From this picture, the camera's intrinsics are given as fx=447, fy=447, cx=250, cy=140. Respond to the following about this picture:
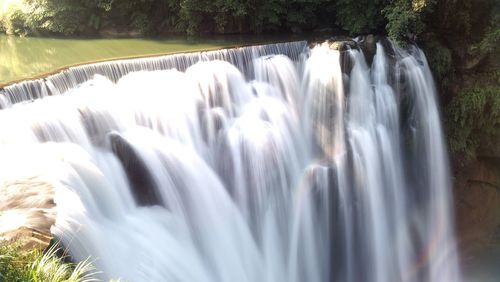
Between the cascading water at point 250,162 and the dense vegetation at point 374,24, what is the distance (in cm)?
82

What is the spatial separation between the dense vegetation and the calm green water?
0.81 m

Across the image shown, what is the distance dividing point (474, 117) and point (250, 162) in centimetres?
660

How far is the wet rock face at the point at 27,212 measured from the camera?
18.0 feet

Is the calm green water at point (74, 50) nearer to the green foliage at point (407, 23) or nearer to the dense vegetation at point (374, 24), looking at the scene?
the dense vegetation at point (374, 24)

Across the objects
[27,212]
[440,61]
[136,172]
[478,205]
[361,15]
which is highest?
[361,15]

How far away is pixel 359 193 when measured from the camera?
1103 cm

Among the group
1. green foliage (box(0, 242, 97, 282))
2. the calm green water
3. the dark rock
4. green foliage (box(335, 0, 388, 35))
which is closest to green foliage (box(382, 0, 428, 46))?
green foliage (box(335, 0, 388, 35))

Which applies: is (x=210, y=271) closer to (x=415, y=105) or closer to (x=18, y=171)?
(x=18, y=171)

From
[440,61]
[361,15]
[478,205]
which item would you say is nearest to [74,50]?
[361,15]

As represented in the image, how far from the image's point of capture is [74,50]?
14898 millimetres

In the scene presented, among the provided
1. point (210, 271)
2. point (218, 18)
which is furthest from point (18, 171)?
point (218, 18)

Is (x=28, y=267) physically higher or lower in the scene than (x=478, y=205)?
higher

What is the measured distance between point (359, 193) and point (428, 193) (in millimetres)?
2475

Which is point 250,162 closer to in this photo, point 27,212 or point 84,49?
point 27,212
